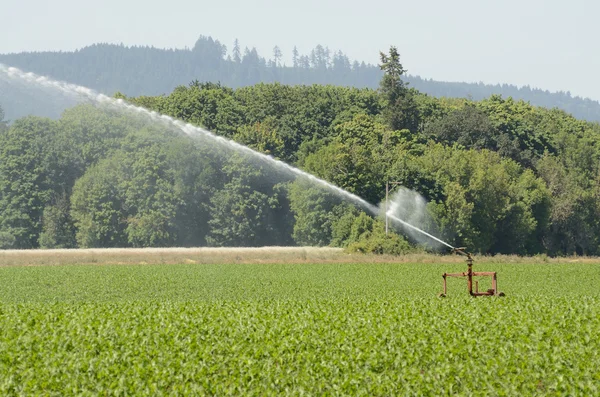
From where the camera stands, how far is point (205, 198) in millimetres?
103562

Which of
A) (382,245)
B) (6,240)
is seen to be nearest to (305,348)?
(382,245)

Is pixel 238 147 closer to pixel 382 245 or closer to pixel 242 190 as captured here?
pixel 242 190

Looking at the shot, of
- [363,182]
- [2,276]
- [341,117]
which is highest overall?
[341,117]

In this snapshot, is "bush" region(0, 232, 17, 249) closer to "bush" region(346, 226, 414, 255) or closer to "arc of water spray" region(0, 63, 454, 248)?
"arc of water spray" region(0, 63, 454, 248)

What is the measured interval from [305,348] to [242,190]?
77.6 m

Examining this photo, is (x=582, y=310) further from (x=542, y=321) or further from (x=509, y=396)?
(x=509, y=396)

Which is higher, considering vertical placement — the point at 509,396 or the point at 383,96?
the point at 383,96

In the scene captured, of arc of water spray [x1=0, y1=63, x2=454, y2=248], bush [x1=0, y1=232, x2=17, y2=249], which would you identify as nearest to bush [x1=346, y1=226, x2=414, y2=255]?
arc of water spray [x1=0, y1=63, x2=454, y2=248]

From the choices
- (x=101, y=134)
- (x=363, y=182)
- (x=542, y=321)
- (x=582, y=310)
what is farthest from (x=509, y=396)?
(x=101, y=134)

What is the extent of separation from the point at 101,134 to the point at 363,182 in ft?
118

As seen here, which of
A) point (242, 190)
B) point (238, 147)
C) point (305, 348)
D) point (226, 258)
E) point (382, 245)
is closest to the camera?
point (305, 348)

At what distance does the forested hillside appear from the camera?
91.8 m

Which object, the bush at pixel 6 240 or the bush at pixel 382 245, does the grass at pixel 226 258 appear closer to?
the bush at pixel 382 245

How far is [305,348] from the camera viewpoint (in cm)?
2372
